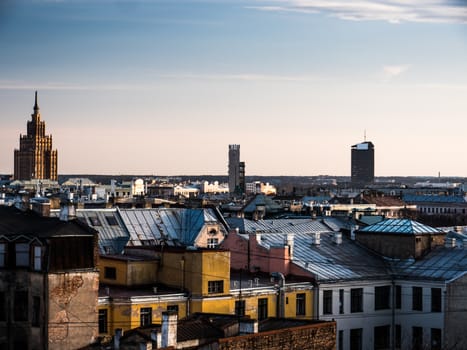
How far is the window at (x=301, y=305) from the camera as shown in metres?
43.8

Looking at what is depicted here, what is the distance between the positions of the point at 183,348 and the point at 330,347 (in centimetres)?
561

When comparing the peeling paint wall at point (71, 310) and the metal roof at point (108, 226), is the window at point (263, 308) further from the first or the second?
the metal roof at point (108, 226)

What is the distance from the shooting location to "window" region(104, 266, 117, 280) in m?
41.2

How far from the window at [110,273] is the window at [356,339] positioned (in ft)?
32.6

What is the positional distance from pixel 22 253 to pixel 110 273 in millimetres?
5428

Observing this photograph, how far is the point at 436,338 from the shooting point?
4497cm

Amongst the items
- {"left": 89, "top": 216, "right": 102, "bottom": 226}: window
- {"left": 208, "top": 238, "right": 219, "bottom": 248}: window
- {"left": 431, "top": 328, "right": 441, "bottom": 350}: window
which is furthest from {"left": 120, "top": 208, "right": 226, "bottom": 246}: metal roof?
{"left": 431, "top": 328, "right": 441, "bottom": 350}: window

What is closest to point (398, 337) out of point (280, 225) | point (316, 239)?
point (316, 239)

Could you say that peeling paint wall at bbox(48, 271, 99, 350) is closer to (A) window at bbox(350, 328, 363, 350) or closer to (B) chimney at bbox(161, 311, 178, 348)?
(B) chimney at bbox(161, 311, 178, 348)

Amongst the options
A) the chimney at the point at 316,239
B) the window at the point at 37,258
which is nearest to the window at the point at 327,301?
the chimney at the point at 316,239

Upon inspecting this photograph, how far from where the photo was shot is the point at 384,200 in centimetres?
15175

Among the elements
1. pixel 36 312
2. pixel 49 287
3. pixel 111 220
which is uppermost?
pixel 111 220

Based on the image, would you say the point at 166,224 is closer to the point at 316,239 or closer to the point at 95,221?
the point at 95,221

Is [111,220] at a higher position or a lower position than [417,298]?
higher
